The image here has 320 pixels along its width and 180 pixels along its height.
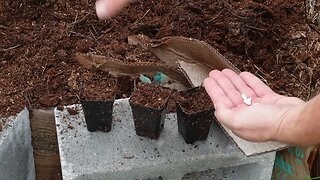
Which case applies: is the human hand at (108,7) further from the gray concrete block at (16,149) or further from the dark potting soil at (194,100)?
the gray concrete block at (16,149)

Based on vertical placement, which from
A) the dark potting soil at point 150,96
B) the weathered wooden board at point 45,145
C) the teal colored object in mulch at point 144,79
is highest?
the dark potting soil at point 150,96

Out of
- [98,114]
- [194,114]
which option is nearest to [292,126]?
[194,114]

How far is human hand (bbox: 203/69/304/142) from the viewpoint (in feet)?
6.95

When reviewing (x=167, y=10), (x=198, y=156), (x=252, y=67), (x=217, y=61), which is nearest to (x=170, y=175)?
(x=198, y=156)

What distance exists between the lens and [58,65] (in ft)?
10.2

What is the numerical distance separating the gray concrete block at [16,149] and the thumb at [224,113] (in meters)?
0.97

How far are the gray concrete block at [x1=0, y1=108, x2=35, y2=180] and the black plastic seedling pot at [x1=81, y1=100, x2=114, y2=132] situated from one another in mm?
369

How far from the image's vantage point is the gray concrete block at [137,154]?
8.27 feet

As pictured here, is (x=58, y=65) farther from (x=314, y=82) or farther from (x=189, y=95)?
(x=314, y=82)

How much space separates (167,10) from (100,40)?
431mm

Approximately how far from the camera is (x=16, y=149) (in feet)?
9.30

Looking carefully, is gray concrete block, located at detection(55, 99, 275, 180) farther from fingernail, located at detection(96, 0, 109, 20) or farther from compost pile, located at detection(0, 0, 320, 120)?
fingernail, located at detection(96, 0, 109, 20)

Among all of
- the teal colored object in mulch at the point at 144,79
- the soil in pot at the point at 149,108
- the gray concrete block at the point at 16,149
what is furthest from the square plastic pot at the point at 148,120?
the gray concrete block at the point at 16,149

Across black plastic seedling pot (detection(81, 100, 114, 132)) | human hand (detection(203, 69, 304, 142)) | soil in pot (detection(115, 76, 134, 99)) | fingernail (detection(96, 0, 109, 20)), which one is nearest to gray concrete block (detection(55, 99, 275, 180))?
black plastic seedling pot (detection(81, 100, 114, 132))
